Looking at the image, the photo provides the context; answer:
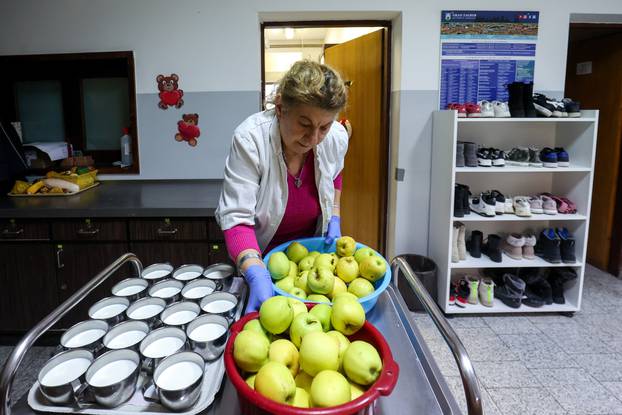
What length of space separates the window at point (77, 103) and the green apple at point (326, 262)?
2164mm

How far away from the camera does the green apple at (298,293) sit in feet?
3.28

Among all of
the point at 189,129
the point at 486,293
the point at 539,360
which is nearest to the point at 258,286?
the point at 539,360

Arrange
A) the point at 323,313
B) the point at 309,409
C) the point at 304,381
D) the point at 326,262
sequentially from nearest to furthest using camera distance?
the point at 309,409 < the point at 304,381 < the point at 323,313 < the point at 326,262

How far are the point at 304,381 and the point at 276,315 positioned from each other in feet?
0.41

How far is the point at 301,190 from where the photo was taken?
1.41 metres

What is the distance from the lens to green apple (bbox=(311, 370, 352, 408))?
2.05 ft

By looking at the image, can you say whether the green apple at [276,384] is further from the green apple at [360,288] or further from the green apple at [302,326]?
the green apple at [360,288]

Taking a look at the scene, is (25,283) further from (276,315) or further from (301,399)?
(301,399)

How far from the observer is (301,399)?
0.67 meters

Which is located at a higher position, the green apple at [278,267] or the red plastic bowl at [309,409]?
the green apple at [278,267]

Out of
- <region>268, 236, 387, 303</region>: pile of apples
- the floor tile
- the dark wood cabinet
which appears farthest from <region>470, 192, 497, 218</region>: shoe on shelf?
the dark wood cabinet

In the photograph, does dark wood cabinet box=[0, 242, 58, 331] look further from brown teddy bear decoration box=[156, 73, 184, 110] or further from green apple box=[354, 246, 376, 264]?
green apple box=[354, 246, 376, 264]

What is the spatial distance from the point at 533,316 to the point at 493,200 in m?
0.82

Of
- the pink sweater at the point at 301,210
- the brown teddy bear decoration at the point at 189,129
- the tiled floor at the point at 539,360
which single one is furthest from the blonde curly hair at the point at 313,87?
the brown teddy bear decoration at the point at 189,129
